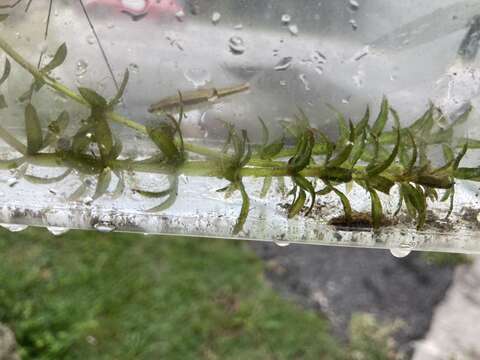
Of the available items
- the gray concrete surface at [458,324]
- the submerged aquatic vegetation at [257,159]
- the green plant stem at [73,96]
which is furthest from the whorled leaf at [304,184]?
the gray concrete surface at [458,324]

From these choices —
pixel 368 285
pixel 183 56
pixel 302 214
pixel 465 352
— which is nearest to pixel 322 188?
pixel 302 214

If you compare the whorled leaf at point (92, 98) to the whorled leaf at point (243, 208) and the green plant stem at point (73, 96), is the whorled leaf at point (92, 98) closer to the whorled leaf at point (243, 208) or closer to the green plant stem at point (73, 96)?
the green plant stem at point (73, 96)

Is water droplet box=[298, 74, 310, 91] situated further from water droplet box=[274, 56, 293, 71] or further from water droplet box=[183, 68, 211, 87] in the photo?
water droplet box=[183, 68, 211, 87]

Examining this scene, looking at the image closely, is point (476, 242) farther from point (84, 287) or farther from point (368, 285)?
point (84, 287)

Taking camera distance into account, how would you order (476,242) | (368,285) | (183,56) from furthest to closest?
1. (368,285)
2. (183,56)
3. (476,242)

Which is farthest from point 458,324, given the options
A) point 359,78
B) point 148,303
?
point 359,78

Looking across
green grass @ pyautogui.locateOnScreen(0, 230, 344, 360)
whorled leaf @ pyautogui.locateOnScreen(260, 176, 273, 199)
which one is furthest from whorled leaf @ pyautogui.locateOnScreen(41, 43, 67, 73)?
green grass @ pyautogui.locateOnScreen(0, 230, 344, 360)
